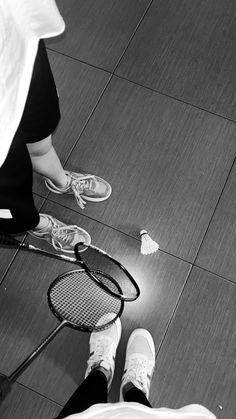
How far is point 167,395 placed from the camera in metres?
1.17

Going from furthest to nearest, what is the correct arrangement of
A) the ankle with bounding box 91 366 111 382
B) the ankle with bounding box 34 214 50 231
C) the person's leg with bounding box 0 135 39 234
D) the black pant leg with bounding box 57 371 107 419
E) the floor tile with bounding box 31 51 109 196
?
the floor tile with bounding box 31 51 109 196
the ankle with bounding box 34 214 50 231
the ankle with bounding box 91 366 111 382
the black pant leg with bounding box 57 371 107 419
the person's leg with bounding box 0 135 39 234

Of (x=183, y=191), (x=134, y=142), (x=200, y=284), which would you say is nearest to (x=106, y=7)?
(x=134, y=142)

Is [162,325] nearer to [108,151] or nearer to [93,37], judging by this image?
[108,151]

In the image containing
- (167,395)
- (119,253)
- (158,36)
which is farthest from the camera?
(158,36)

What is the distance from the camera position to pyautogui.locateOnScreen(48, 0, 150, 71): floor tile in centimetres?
149

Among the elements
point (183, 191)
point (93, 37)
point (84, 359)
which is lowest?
point (84, 359)

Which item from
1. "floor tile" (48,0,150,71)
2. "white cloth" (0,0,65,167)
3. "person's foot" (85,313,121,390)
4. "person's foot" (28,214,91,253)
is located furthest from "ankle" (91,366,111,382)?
"floor tile" (48,0,150,71)

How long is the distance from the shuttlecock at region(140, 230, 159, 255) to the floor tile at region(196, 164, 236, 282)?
0.40ft

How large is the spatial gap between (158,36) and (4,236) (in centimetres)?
92

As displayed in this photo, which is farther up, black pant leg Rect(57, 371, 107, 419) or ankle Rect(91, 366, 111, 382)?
black pant leg Rect(57, 371, 107, 419)

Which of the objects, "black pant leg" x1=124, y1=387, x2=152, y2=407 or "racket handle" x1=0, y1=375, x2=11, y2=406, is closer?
"racket handle" x1=0, y1=375, x2=11, y2=406

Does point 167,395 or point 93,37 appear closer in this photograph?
point 167,395

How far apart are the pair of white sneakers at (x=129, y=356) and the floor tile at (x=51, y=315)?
0.04m

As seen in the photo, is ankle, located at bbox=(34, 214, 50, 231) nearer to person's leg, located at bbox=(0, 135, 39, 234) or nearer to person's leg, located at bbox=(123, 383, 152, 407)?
person's leg, located at bbox=(0, 135, 39, 234)
